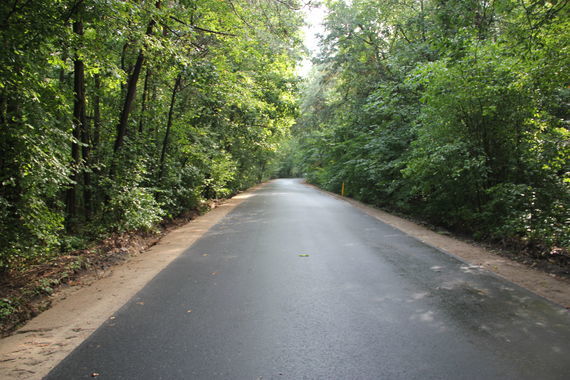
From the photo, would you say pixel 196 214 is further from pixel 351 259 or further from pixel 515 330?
pixel 515 330

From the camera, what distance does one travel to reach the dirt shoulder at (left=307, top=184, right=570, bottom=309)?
461 centimetres

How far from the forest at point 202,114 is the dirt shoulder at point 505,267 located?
82 centimetres

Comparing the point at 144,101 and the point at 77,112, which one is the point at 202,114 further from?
the point at 77,112

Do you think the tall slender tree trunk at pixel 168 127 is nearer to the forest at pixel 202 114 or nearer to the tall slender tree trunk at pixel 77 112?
the forest at pixel 202 114

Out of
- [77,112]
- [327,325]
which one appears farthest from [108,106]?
[327,325]

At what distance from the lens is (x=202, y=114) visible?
13078 mm

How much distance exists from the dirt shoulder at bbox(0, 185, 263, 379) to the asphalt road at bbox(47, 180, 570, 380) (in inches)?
7.3

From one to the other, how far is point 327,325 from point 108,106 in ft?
29.4

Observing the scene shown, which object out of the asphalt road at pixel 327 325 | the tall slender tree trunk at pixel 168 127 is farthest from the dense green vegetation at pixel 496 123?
the tall slender tree trunk at pixel 168 127

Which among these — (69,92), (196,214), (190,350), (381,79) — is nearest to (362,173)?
(381,79)

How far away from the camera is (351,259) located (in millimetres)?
6043

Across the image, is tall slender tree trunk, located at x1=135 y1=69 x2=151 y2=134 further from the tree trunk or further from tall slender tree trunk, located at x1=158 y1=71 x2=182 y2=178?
tall slender tree trunk, located at x1=158 y1=71 x2=182 y2=178

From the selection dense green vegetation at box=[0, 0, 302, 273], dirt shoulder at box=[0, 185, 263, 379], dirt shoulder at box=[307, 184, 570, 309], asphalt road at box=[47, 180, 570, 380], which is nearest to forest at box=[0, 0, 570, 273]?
dense green vegetation at box=[0, 0, 302, 273]

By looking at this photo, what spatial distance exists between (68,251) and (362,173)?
1419 centimetres
